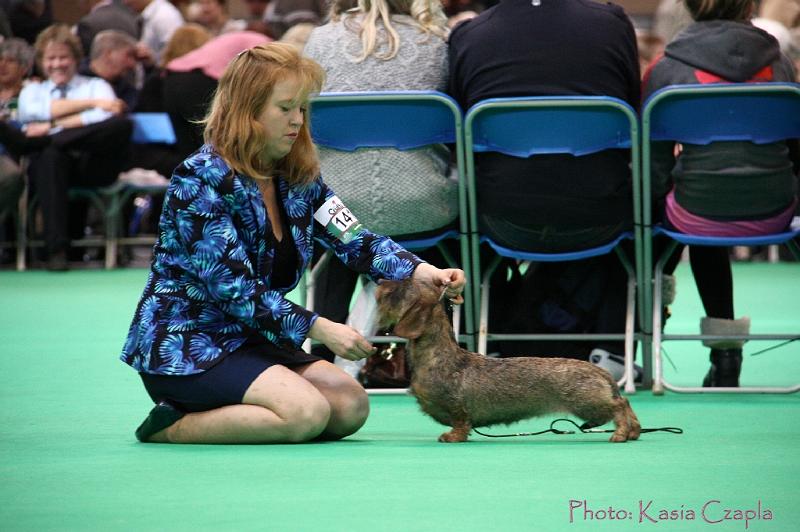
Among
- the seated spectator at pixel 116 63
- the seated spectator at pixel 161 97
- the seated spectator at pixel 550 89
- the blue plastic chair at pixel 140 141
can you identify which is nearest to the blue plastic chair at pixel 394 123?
the seated spectator at pixel 550 89

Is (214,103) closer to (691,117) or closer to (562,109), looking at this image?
(562,109)

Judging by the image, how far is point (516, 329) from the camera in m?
4.53

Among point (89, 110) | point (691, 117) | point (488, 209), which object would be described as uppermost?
point (691, 117)

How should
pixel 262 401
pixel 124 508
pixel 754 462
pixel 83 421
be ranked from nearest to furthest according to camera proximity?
pixel 124 508 → pixel 754 462 → pixel 262 401 → pixel 83 421

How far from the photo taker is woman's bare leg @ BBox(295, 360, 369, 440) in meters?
3.31

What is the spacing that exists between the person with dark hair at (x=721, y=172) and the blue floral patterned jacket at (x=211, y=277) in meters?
1.21

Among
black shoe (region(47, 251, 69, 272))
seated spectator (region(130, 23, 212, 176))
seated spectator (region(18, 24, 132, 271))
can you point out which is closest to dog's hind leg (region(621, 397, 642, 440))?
seated spectator (region(130, 23, 212, 176))

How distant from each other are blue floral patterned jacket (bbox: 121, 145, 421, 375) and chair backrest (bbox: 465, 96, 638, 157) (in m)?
0.89

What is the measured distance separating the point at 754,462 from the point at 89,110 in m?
6.92

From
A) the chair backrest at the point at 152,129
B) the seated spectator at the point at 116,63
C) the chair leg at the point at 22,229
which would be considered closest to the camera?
the chair leg at the point at 22,229

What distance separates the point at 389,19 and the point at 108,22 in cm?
687

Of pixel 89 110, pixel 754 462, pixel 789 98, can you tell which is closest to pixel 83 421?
pixel 754 462

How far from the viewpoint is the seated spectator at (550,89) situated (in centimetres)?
411

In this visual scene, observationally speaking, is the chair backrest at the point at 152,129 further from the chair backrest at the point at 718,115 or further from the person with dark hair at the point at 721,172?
the chair backrest at the point at 718,115
